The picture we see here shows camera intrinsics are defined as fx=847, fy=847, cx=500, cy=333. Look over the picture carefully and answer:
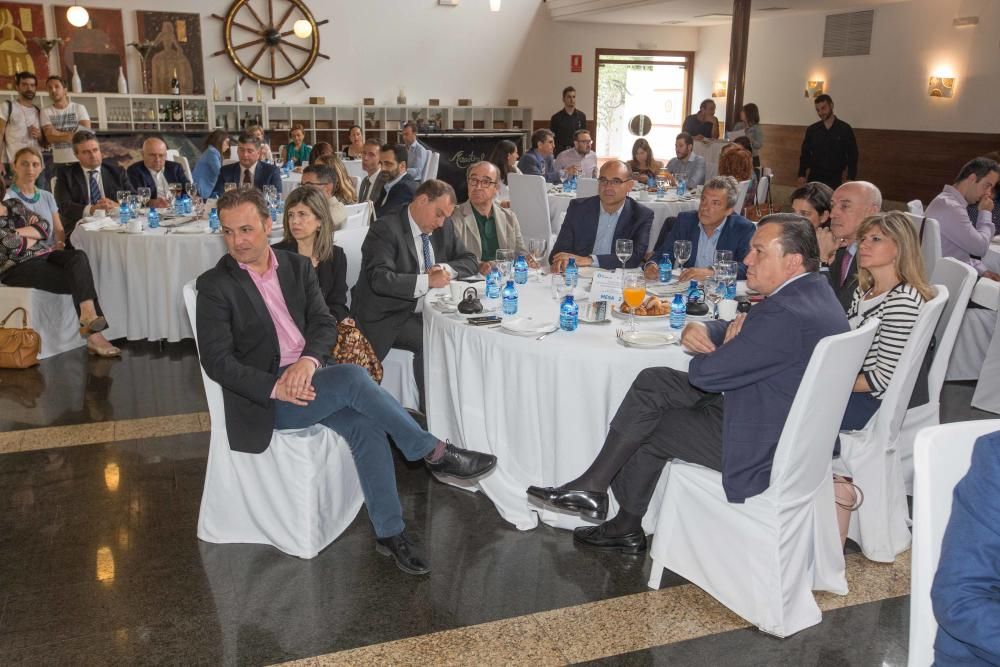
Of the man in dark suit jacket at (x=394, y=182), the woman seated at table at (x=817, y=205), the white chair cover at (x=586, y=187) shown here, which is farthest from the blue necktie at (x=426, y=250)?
the white chair cover at (x=586, y=187)

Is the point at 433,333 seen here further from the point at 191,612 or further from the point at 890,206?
the point at 890,206

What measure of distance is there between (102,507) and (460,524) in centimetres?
144

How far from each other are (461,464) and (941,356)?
1885 millimetres

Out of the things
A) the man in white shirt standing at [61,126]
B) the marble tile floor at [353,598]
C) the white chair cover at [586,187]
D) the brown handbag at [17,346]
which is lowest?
the marble tile floor at [353,598]

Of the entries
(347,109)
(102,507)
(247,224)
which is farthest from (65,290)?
(347,109)

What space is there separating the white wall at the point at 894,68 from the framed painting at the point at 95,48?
10669 millimetres

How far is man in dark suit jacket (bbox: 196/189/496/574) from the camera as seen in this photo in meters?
2.86

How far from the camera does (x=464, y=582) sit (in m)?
2.89

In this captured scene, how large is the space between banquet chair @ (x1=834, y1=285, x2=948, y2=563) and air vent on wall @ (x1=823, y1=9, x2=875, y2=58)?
11.7 m

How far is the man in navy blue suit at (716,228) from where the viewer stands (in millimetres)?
4281

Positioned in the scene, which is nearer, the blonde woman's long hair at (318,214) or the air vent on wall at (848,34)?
the blonde woman's long hair at (318,214)

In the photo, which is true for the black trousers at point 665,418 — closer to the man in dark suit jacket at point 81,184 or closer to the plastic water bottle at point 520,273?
the plastic water bottle at point 520,273

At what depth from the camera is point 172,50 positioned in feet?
41.0

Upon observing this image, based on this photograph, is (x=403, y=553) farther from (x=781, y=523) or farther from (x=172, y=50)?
(x=172, y=50)
